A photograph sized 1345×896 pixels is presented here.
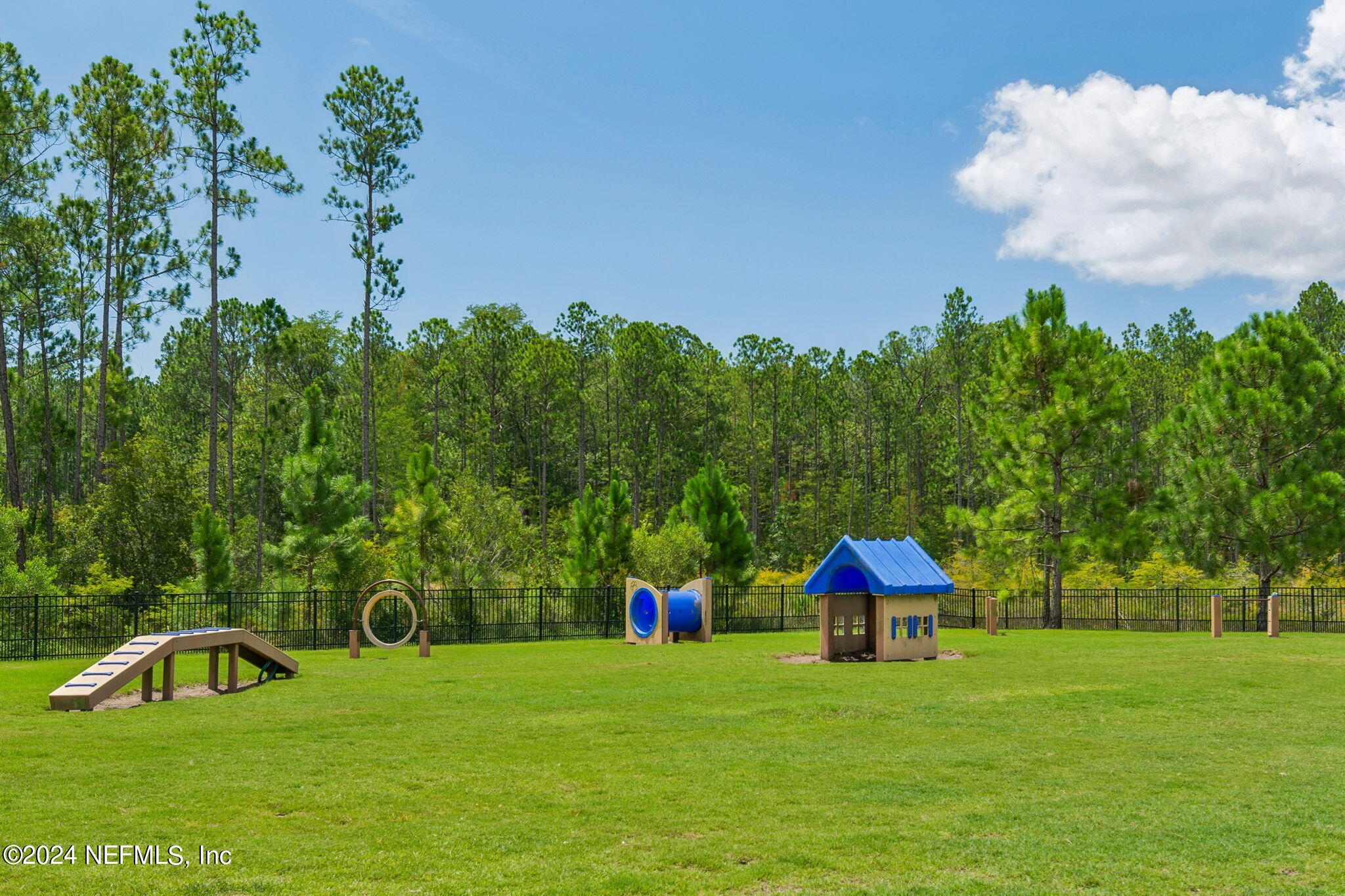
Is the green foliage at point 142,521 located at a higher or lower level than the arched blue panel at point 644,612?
higher

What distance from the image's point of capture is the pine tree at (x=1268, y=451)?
33375mm

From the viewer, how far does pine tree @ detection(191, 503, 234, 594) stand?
30.1 metres

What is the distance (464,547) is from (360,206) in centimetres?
1674

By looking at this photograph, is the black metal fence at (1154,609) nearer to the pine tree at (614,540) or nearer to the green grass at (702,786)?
the pine tree at (614,540)

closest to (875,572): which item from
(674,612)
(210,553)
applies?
(674,612)

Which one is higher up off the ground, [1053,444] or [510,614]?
[1053,444]

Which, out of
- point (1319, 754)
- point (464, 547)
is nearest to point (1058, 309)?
point (464, 547)

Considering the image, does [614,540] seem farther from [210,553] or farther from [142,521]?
[142,521]

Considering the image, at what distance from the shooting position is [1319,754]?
11.0 metres

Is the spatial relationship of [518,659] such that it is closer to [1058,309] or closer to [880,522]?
[1058,309]

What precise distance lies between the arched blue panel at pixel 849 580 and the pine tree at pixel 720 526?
16618 millimetres

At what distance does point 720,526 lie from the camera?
40.0 meters

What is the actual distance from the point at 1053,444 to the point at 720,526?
1304 centimetres

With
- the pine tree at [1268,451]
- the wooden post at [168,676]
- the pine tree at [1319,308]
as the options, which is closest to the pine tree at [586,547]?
the wooden post at [168,676]
